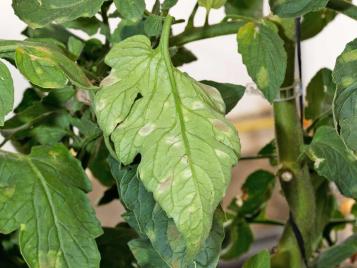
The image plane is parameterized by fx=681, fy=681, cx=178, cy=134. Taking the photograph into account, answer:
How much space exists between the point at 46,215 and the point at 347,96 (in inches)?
8.2

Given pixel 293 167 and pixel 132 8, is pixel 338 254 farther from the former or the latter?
pixel 132 8

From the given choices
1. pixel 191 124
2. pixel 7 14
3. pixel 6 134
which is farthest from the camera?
pixel 7 14

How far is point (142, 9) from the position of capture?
17.8 inches

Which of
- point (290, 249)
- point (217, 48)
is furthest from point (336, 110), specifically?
point (217, 48)

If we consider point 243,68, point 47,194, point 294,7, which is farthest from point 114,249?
point 243,68

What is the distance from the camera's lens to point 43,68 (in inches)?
16.2

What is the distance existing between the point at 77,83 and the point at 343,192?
8.8 inches

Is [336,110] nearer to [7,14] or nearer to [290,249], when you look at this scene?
[290,249]

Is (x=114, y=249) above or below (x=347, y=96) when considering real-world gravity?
below

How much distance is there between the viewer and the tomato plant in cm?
37

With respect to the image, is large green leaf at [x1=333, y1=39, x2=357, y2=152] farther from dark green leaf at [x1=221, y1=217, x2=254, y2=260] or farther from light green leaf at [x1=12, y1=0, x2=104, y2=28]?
dark green leaf at [x1=221, y1=217, x2=254, y2=260]

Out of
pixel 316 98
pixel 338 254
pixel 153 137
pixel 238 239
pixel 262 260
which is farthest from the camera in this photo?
pixel 238 239

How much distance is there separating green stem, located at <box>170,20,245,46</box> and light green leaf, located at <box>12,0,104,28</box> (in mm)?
89

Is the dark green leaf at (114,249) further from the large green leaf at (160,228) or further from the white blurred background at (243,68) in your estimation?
the white blurred background at (243,68)
